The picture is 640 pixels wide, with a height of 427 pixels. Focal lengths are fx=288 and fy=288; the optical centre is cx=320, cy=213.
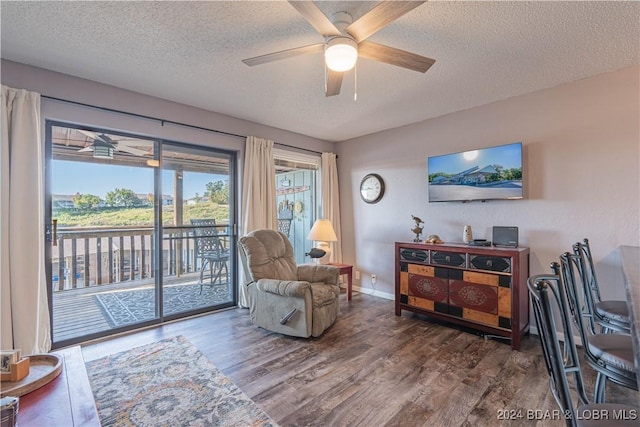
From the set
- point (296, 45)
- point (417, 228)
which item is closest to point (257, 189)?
point (296, 45)

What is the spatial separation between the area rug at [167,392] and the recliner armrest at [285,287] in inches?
32.5

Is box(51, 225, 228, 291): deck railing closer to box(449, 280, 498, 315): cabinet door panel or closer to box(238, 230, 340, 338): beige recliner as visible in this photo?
box(238, 230, 340, 338): beige recliner

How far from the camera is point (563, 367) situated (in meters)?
0.93

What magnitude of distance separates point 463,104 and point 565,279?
2.47 meters

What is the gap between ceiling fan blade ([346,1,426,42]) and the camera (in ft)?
4.68

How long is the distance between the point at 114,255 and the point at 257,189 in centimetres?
179

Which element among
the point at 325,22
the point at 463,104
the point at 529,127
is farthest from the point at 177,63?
the point at 529,127

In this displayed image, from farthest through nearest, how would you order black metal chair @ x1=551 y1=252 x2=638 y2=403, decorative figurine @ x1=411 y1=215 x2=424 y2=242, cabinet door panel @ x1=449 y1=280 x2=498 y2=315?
decorative figurine @ x1=411 y1=215 x2=424 y2=242 < cabinet door panel @ x1=449 y1=280 x2=498 y2=315 < black metal chair @ x1=551 y1=252 x2=638 y2=403

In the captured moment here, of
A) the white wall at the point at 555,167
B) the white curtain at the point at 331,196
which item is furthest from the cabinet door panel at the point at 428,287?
the white curtain at the point at 331,196

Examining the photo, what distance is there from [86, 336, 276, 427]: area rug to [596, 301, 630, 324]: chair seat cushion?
7.25 ft

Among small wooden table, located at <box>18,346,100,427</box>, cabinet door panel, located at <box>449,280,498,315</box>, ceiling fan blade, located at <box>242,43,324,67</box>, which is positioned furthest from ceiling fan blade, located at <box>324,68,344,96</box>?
cabinet door panel, located at <box>449,280,498,315</box>

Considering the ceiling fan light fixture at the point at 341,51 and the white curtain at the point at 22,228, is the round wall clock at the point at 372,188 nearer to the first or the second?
the ceiling fan light fixture at the point at 341,51

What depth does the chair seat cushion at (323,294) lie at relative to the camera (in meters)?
2.91

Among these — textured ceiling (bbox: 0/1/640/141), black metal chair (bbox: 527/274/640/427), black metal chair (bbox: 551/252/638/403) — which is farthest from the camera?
textured ceiling (bbox: 0/1/640/141)
